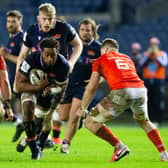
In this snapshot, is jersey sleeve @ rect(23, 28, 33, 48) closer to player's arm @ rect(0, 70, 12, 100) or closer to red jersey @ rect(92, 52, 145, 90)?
player's arm @ rect(0, 70, 12, 100)

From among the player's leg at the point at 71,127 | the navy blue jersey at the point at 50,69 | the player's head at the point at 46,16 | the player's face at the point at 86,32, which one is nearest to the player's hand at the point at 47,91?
the navy blue jersey at the point at 50,69

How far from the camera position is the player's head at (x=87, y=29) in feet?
39.4

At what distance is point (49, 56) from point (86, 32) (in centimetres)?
256

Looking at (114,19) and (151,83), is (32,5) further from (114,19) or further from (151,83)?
(151,83)

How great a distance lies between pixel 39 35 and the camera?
11.3 m

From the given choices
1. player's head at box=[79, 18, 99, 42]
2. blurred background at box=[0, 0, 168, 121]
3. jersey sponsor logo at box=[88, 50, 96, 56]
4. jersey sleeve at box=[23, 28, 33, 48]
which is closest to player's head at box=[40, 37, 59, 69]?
jersey sleeve at box=[23, 28, 33, 48]

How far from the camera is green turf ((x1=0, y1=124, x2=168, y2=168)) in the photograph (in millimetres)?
9360

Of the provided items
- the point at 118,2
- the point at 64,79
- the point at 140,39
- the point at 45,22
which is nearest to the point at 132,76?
the point at 64,79

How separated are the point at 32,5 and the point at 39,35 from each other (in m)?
17.1

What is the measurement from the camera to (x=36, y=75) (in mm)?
9867

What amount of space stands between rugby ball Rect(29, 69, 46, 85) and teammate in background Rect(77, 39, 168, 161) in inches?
23.7

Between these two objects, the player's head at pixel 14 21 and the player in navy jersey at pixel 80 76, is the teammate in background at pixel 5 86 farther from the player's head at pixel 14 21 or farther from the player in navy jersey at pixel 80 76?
the player's head at pixel 14 21

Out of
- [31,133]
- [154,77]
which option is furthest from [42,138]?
[154,77]

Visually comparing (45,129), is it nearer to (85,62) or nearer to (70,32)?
(70,32)
